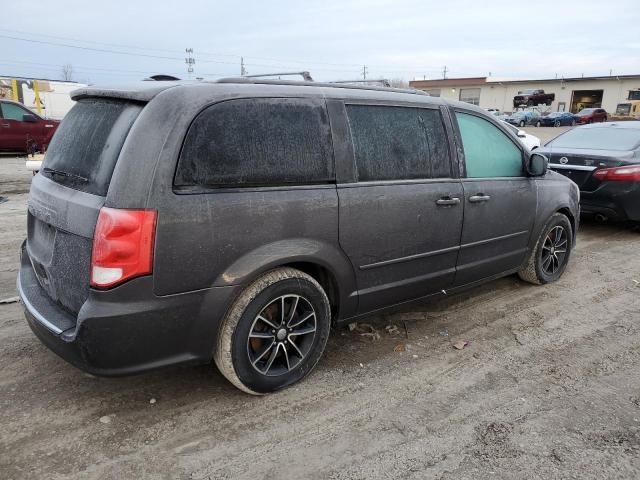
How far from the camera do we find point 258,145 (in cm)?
285

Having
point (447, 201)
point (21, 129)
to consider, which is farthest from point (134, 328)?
point (21, 129)

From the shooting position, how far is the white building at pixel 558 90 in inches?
2188

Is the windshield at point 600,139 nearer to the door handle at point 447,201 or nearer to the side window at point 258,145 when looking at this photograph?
the door handle at point 447,201

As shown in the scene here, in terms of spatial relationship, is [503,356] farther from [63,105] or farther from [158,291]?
[63,105]

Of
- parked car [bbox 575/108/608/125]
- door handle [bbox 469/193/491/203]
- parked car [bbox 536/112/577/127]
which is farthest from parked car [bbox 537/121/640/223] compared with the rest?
parked car [bbox 536/112/577/127]

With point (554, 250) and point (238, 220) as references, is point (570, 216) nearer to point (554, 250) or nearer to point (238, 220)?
point (554, 250)

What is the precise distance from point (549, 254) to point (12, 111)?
595 inches

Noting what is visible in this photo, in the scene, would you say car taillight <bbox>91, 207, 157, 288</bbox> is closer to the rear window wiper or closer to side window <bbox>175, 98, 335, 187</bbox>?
side window <bbox>175, 98, 335, 187</bbox>

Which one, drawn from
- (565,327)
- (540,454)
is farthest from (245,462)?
(565,327)

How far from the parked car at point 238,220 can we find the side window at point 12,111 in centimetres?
1365

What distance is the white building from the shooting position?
2188 inches

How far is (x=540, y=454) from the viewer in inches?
102

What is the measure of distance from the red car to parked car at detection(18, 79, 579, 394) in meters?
13.6

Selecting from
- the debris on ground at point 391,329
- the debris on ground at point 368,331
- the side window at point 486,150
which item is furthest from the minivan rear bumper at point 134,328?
the side window at point 486,150
